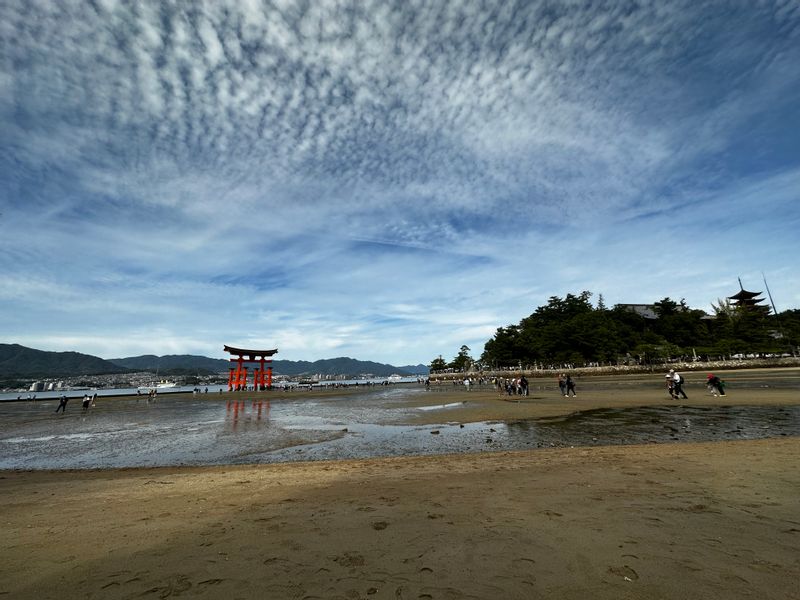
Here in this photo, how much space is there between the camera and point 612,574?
3.59 metres

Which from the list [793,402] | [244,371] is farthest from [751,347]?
[244,371]

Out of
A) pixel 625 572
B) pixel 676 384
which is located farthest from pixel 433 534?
pixel 676 384

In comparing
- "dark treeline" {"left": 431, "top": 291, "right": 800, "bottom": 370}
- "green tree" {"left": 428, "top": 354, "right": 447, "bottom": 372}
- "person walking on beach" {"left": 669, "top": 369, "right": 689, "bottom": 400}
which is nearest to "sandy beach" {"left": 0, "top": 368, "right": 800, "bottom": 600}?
"person walking on beach" {"left": 669, "top": 369, "right": 689, "bottom": 400}

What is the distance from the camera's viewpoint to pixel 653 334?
77750 mm

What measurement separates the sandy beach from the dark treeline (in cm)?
7513

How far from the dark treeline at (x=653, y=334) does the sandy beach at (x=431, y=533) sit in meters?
75.1

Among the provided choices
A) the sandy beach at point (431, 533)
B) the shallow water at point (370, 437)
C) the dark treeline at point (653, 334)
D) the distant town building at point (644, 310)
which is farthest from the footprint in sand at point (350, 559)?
the distant town building at point (644, 310)

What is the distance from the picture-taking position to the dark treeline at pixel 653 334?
65.8 m

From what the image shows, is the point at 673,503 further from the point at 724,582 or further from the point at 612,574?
the point at 612,574

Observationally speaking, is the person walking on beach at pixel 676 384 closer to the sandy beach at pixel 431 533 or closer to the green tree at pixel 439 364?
the sandy beach at pixel 431 533

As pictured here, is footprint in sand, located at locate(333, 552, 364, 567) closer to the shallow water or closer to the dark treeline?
the shallow water

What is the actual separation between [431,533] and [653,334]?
91980 millimetres

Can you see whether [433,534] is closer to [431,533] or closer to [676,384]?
[431,533]

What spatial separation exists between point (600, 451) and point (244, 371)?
245 ft
